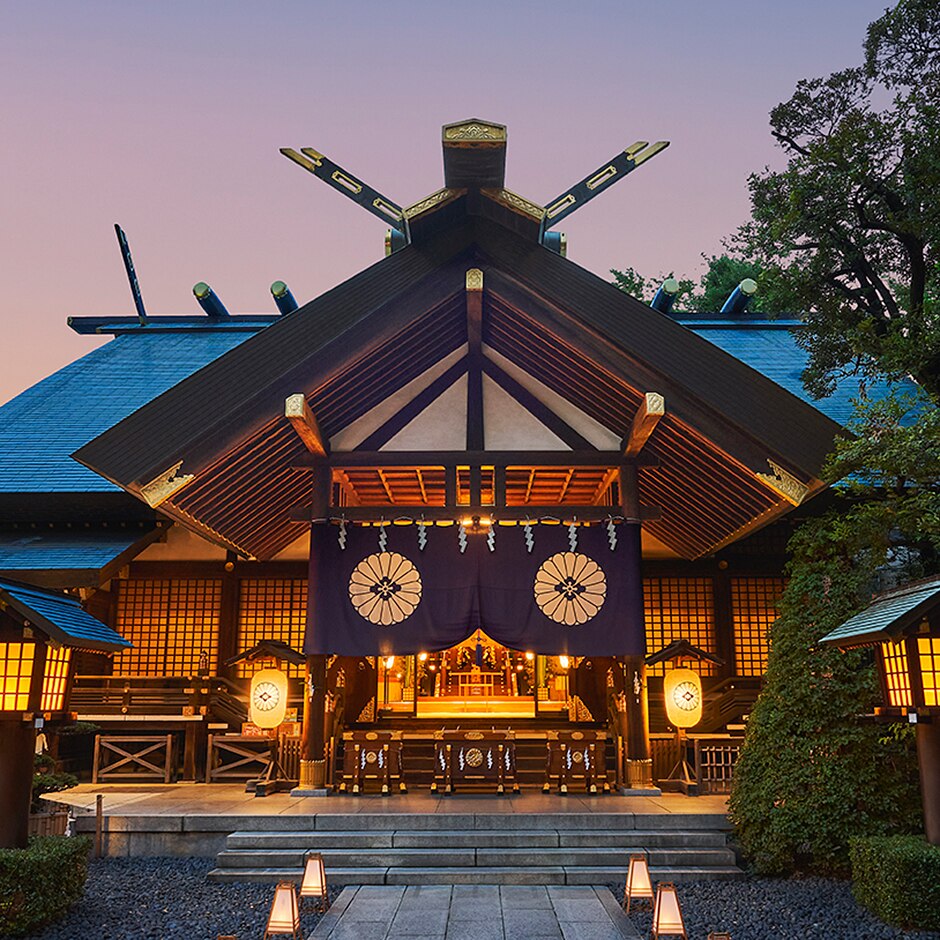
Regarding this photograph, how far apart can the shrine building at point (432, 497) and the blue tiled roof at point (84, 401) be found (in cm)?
10

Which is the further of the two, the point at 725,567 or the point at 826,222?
the point at 725,567

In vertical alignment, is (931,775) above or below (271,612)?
below

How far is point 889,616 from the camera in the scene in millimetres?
7199

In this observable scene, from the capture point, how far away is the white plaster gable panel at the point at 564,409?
39.0 feet

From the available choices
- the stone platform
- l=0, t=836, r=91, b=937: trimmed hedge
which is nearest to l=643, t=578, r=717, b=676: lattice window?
the stone platform

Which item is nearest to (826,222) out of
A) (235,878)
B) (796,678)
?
(796,678)

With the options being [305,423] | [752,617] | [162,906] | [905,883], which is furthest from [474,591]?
[752,617]

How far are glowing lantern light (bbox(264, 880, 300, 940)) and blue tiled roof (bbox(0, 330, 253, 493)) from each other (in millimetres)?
8484

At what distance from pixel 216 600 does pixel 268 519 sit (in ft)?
8.35

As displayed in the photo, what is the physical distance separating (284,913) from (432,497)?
27.9ft

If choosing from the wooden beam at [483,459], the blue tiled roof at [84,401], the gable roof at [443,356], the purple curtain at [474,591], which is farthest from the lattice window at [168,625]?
the wooden beam at [483,459]

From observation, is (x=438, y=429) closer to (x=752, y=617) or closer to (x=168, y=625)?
(x=168, y=625)

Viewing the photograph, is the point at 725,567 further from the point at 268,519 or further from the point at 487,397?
the point at 268,519

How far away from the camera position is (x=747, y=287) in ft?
60.8
